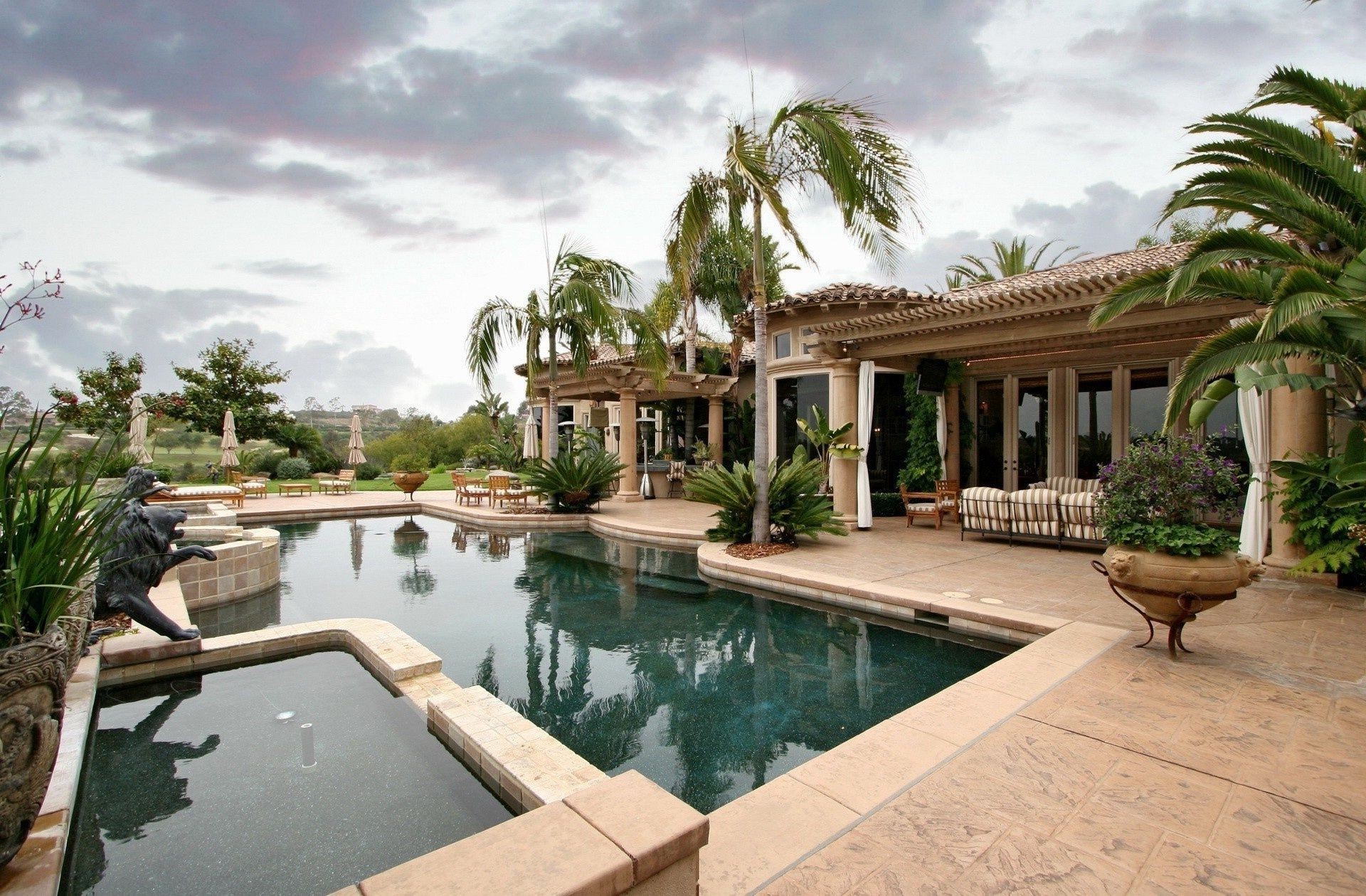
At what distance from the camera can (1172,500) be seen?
4.18 m

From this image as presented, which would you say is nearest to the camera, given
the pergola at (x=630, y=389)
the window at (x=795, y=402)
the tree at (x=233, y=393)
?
the window at (x=795, y=402)

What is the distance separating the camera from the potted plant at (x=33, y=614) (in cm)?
198

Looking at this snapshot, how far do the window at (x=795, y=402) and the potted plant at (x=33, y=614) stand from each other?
12.6 m

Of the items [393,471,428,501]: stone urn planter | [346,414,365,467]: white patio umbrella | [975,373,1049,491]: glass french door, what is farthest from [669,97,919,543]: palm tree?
[346,414,365,467]: white patio umbrella

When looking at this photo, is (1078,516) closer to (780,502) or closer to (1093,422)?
(1093,422)

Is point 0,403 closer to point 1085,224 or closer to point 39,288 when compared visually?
point 39,288

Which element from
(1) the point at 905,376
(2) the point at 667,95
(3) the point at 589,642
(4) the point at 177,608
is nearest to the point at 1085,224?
(1) the point at 905,376

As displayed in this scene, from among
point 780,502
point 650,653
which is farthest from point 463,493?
point 650,653

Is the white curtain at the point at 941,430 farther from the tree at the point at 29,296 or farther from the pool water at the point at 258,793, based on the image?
the tree at the point at 29,296

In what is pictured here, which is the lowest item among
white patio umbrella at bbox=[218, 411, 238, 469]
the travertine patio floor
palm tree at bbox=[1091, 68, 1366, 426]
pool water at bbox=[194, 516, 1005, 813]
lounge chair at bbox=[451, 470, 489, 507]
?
pool water at bbox=[194, 516, 1005, 813]

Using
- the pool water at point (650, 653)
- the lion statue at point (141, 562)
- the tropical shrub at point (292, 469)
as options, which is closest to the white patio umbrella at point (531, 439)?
the pool water at point (650, 653)

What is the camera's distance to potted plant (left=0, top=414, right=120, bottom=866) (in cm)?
198

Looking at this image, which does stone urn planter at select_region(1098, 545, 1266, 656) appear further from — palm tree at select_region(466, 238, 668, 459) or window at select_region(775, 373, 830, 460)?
palm tree at select_region(466, 238, 668, 459)

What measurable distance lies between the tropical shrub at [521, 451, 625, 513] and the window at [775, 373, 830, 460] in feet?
13.1
